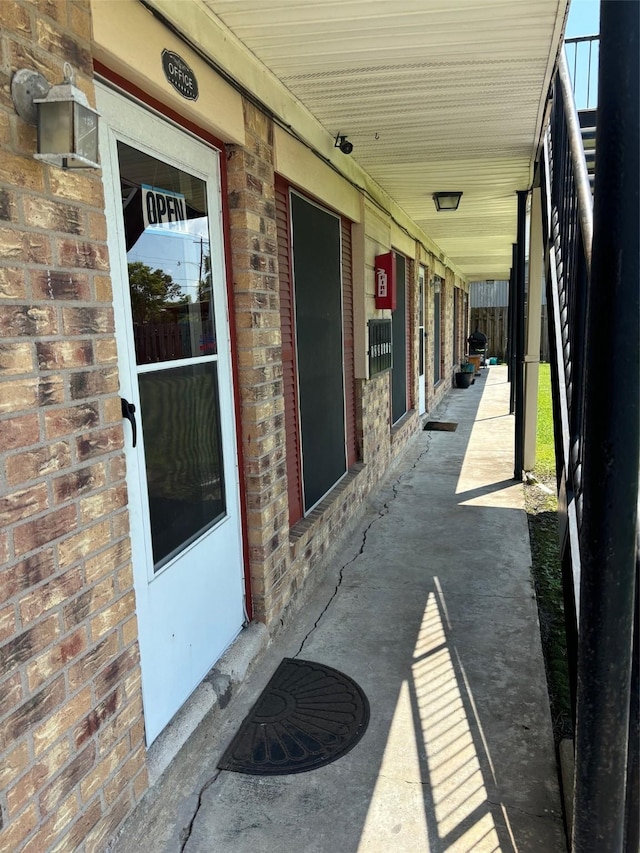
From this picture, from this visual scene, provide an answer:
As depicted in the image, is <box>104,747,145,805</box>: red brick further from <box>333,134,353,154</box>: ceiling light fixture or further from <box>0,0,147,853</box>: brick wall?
<box>333,134,353,154</box>: ceiling light fixture

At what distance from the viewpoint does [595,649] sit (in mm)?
1467

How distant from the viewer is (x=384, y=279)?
5836mm

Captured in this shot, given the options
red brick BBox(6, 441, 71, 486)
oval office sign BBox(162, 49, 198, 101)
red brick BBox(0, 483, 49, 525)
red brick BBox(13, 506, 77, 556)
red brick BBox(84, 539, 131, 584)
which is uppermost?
oval office sign BBox(162, 49, 198, 101)

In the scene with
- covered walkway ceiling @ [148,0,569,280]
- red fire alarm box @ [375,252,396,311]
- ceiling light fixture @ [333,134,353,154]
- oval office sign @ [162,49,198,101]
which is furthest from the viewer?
red fire alarm box @ [375,252,396,311]

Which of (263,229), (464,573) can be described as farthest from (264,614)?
(263,229)

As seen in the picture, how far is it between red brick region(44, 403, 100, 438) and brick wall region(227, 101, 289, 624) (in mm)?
1305

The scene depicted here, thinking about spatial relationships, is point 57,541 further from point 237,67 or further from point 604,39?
point 237,67

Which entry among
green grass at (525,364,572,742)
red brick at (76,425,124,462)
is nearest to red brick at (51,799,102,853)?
red brick at (76,425,124,462)

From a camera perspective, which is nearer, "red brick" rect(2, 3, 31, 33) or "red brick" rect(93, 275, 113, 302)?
"red brick" rect(2, 3, 31, 33)

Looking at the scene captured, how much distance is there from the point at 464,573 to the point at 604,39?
351 cm

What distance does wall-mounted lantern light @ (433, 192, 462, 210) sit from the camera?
6137 millimetres

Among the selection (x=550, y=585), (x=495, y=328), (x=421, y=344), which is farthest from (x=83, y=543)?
(x=495, y=328)

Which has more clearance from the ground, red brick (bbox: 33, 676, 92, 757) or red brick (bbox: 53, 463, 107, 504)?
red brick (bbox: 53, 463, 107, 504)

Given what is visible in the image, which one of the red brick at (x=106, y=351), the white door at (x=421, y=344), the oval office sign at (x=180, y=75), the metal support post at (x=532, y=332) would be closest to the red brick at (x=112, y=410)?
the red brick at (x=106, y=351)
